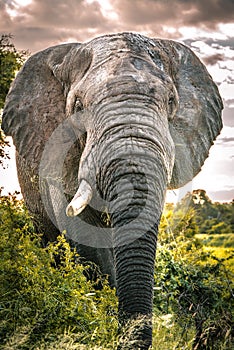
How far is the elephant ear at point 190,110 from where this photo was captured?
6598 millimetres

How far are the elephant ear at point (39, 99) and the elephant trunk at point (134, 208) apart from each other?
1.45m

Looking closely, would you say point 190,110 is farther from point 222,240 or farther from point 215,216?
point 215,216

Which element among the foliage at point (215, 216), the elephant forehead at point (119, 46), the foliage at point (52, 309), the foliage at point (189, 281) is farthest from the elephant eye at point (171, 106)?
the foliage at point (215, 216)

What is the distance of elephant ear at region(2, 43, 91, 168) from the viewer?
22.1ft

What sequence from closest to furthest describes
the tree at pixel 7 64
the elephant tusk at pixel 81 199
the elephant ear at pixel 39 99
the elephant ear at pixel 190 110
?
the elephant tusk at pixel 81 199 < the elephant ear at pixel 190 110 < the elephant ear at pixel 39 99 < the tree at pixel 7 64

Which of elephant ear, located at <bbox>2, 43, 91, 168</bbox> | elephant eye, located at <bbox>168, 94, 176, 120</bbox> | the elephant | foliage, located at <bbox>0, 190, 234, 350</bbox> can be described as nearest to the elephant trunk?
the elephant

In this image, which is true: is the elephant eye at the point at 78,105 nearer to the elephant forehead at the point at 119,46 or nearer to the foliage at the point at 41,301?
the elephant forehead at the point at 119,46

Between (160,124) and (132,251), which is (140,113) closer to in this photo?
(160,124)

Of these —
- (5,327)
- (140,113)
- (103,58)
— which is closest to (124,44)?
(103,58)

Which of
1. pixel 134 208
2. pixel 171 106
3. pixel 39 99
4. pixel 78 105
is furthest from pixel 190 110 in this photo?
pixel 134 208

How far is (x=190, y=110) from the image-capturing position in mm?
6746

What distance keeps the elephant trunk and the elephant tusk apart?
0.60 feet

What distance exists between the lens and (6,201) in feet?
20.6

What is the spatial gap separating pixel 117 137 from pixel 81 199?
0.57m
